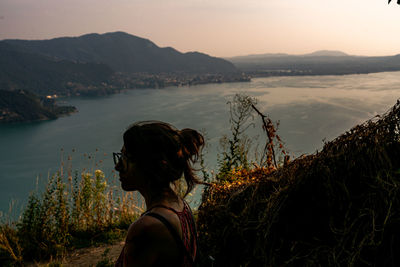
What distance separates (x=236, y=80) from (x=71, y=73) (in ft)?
183

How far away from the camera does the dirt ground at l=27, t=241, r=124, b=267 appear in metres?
2.97

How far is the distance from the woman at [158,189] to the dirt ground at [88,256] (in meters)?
2.22

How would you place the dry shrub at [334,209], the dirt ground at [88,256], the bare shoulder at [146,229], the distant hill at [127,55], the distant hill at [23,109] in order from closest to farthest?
the bare shoulder at [146,229] → the dry shrub at [334,209] → the dirt ground at [88,256] → the distant hill at [23,109] → the distant hill at [127,55]

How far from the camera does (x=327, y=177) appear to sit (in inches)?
57.4

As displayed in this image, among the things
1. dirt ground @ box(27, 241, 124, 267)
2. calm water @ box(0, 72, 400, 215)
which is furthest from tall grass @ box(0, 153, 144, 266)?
calm water @ box(0, 72, 400, 215)

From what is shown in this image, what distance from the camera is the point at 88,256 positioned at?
3137mm

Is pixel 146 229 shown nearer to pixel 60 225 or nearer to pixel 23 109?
pixel 60 225

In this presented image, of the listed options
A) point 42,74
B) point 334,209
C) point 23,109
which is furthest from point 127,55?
point 334,209

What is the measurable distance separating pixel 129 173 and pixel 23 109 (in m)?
63.3

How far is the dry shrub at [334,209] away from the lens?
1.31 meters

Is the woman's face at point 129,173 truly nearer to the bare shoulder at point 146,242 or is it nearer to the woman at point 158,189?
the woman at point 158,189

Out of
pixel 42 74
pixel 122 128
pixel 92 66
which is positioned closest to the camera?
pixel 122 128

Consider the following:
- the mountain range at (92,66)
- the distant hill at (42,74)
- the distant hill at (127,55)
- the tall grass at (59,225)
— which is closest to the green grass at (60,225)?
the tall grass at (59,225)

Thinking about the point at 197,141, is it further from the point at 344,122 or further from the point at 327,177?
the point at 344,122
